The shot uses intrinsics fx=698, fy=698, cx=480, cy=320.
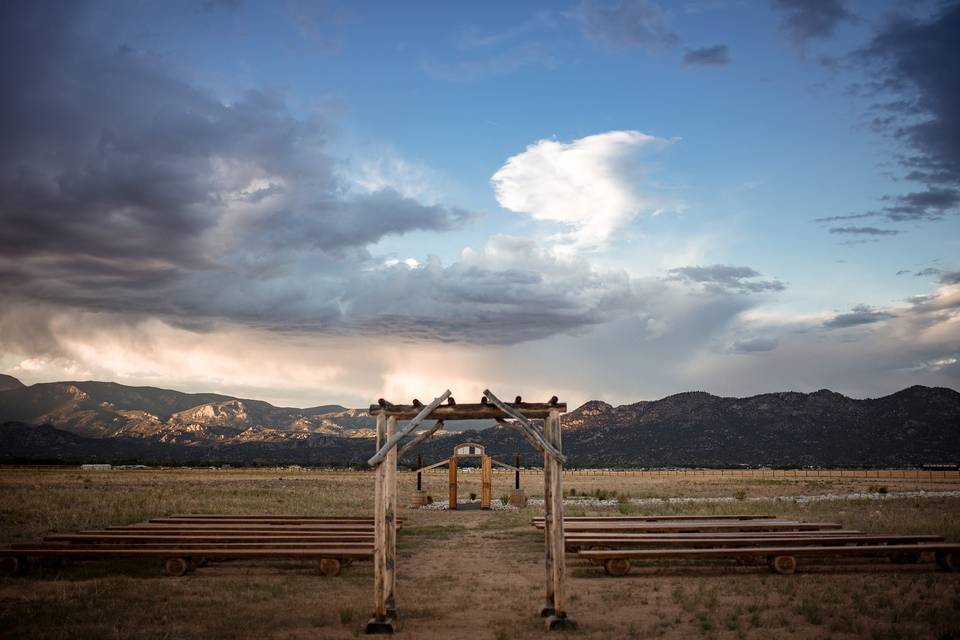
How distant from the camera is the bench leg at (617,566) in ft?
48.5

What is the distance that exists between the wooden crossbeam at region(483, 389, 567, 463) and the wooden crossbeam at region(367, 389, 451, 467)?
2.27 feet

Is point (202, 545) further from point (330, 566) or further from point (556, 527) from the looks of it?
point (556, 527)

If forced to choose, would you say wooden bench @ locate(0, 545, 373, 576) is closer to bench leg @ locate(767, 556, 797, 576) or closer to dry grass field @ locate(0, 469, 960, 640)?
dry grass field @ locate(0, 469, 960, 640)

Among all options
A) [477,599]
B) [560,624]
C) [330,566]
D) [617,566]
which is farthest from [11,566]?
[617,566]

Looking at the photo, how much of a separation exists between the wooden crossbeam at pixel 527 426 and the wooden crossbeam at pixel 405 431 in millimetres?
693

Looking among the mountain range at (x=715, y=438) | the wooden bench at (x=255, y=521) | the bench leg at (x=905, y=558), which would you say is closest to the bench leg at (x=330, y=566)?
the wooden bench at (x=255, y=521)

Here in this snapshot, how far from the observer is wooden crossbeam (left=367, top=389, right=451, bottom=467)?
10023mm

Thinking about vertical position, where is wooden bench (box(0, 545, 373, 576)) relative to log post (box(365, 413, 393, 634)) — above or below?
below

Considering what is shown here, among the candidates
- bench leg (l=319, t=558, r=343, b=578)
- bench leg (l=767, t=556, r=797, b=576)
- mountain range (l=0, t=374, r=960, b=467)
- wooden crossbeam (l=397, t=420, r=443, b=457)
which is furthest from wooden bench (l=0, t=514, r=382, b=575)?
mountain range (l=0, t=374, r=960, b=467)

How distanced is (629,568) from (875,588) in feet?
15.2

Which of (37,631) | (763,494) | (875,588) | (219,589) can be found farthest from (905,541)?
(763,494)

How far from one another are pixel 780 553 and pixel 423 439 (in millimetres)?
8717

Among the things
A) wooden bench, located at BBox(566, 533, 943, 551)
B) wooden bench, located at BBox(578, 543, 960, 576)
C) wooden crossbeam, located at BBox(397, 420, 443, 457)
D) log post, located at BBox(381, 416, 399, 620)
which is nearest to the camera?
log post, located at BBox(381, 416, 399, 620)

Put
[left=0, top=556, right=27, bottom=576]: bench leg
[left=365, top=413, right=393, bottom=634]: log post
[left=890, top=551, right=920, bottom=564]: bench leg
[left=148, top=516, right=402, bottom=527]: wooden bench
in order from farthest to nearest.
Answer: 1. [left=148, top=516, right=402, bottom=527]: wooden bench
2. [left=890, top=551, right=920, bottom=564]: bench leg
3. [left=0, top=556, right=27, bottom=576]: bench leg
4. [left=365, top=413, right=393, bottom=634]: log post
